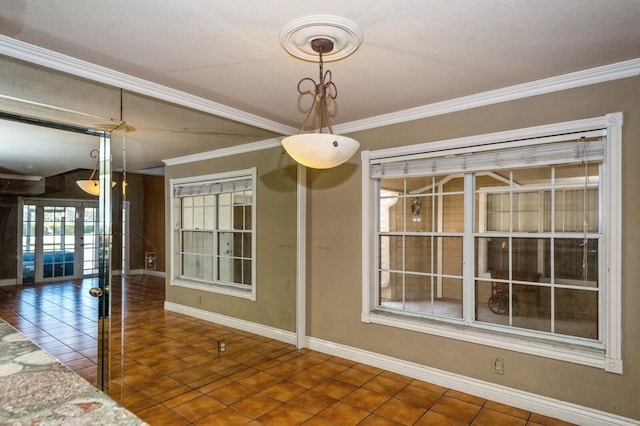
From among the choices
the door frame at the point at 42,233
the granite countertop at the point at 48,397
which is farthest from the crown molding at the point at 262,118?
the granite countertop at the point at 48,397

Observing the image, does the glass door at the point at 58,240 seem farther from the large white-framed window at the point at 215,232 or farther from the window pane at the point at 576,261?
the window pane at the point at 576,261

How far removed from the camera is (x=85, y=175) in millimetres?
2984

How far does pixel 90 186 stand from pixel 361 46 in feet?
7.56

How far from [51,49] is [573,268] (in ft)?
12.8

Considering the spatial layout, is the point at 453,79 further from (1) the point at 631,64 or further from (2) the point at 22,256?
(2) the point at 22,256

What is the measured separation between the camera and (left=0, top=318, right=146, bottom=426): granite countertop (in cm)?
96

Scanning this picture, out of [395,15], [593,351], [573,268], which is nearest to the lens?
[395,15]

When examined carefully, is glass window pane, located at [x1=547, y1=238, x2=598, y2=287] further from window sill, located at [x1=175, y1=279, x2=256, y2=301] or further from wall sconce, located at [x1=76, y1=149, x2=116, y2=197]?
wall sconce, located at [x1=76, y1=149, x2=116, y2=197]

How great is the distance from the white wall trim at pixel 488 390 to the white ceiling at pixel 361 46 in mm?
2407

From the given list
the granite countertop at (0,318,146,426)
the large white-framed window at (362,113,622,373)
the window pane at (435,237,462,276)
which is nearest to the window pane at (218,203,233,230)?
the large white-framed window at (362,113,622,373)

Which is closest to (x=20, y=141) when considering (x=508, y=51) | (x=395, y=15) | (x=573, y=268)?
(x=395, y=15)

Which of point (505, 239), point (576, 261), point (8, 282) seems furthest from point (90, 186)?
point (576, 261)

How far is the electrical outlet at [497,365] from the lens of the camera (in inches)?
120

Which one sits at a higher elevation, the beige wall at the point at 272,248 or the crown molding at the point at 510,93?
the crown molding at the point at 510,93
